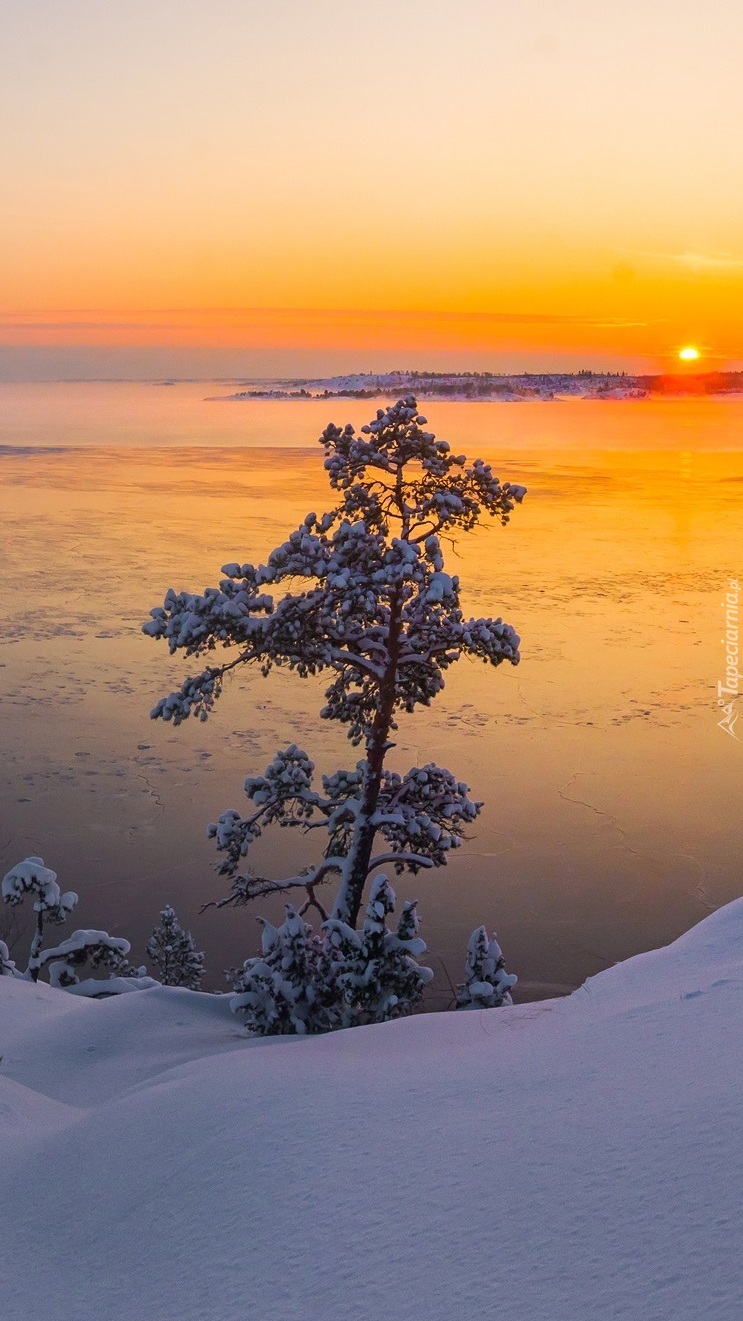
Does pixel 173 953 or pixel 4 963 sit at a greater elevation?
pixel 4 963

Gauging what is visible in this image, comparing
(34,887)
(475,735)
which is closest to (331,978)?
(34,887)

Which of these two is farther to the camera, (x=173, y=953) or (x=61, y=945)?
(x=173, y=953)

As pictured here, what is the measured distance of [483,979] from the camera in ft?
40.2

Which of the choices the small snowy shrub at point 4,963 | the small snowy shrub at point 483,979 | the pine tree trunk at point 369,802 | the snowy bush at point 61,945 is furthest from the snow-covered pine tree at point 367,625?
the small snowy shrub at point 4,963

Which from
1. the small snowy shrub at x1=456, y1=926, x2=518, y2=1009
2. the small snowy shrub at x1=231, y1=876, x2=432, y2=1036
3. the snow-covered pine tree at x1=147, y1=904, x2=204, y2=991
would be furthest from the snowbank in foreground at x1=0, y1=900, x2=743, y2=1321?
the snow-covered pine tree at x1=147, y1=904, x2=204, y2=991

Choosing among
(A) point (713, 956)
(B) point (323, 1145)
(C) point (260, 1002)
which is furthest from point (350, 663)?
(B) point (323, 1145)

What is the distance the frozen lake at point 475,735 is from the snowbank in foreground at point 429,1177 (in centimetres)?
1463

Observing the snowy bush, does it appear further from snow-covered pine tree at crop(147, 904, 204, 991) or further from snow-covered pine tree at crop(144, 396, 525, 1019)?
snow-covered pine tree at crop(144, 396, 525, 1019)

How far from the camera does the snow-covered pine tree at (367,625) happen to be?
1188cm

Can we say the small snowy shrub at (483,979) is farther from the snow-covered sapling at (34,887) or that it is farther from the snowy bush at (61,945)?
the snow-covered sapling at (34,887)

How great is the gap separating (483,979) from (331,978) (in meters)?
1.70

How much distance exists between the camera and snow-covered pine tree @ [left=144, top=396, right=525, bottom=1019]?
11.9 m

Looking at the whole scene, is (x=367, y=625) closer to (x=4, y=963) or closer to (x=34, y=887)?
(x=34, y=887)

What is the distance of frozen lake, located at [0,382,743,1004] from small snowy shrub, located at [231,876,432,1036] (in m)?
10.1
